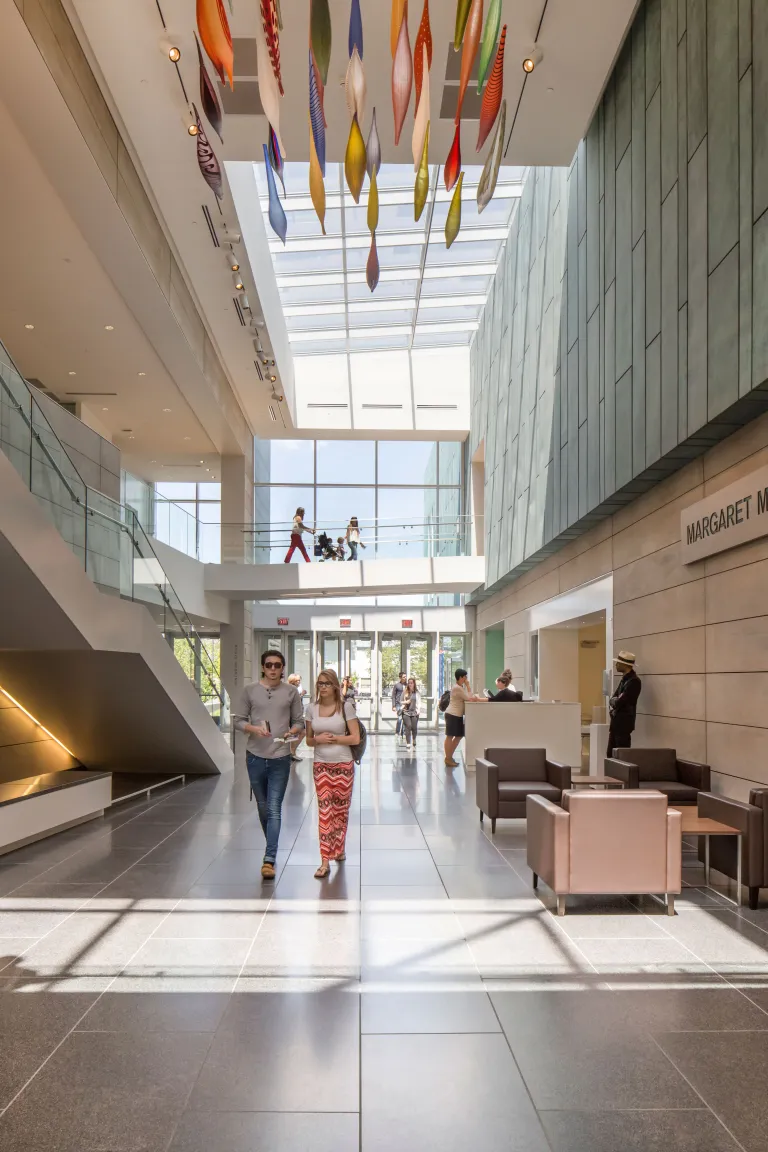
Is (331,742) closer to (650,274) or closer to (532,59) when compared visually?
(650,274)

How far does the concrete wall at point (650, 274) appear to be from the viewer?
7.32 meters

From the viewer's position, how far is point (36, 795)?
8070 millimetres

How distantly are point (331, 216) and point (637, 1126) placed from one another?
17.6 m

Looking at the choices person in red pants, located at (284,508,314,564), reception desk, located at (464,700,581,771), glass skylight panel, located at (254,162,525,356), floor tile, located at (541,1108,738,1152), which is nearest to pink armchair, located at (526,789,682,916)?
floor tile, located at (541,1108,738,1152)

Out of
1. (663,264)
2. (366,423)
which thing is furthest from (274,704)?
(366,423)

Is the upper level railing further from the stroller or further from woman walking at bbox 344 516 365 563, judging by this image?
woman walking at bbox 344 516 365 563

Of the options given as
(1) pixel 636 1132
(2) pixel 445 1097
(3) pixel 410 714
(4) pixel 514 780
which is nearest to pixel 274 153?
(2) pixel 445 1097

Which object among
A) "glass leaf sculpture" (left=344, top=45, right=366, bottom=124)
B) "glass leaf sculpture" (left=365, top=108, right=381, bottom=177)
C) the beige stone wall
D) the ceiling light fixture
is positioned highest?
the ceiling light fixture

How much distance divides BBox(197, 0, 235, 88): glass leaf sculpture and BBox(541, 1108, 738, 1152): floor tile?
18.6 feet

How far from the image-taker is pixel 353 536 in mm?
22594

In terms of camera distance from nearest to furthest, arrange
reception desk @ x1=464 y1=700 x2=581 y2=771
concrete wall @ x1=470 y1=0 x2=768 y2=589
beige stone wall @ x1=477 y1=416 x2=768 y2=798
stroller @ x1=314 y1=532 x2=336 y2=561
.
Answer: concrete wall @ x1=470 y1=0 x2=768 y2=589, beige stone wall @ x1=477 y1=416 x2=768 y2=798, reception desk @ x1=464 y1=700 x2=581 y2=771, stroller @ x1=314 y1=532 x2=336 y2=561

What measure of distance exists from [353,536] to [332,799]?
52.1 ft

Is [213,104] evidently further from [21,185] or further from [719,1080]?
[719,1080]

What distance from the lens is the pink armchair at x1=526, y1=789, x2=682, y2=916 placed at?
232 inches
